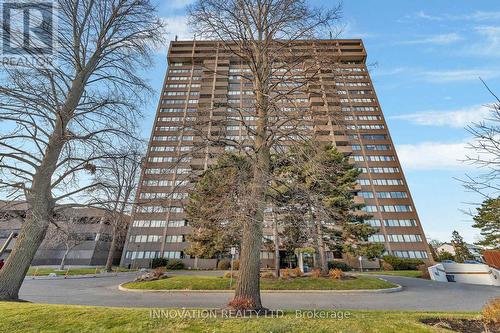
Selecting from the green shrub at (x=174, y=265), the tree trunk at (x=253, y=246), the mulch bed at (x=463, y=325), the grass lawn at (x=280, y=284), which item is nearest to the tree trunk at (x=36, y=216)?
the tree trunk at (x=253, y=246)

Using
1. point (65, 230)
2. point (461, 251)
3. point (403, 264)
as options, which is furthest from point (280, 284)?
point (461, 251)

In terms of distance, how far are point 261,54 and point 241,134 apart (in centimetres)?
294

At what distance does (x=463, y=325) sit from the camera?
18.1ft

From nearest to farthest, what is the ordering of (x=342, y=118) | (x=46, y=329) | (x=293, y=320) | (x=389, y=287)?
(x=46, y=329) < (x=293, y=320) < (x=342, y=118) < (x=389, y=287)

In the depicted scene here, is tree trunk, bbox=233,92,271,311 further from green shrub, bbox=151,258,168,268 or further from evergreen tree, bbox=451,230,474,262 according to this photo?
evergreen tree, bbox=451,230,474,262

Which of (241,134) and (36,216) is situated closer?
(36,216)

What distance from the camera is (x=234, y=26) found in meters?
8.24

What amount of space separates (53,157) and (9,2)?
4427mm

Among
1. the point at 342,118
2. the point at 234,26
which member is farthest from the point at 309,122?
the point at 234,26

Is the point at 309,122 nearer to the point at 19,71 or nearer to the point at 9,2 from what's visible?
the point at 19,71

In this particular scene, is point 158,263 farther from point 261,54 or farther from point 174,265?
point 261,54

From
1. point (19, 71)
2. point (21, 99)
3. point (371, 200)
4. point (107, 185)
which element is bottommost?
point (107, 185)

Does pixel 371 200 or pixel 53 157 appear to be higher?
pixel 371 200

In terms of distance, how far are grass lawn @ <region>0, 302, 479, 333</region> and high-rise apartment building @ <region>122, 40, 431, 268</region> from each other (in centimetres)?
294
